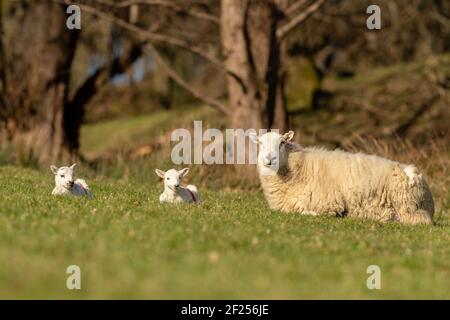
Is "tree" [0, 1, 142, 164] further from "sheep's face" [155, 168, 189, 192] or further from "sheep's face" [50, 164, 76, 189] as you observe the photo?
"sheep's face" [155, 168, 189, 192]

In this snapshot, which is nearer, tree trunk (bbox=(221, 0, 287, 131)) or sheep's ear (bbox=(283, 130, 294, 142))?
sheep's ear (bbox=(283, 130, 294, 142))

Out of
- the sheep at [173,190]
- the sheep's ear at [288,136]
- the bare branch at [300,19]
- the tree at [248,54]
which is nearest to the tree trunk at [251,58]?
the tree at [248,54]

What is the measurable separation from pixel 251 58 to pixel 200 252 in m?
13.5

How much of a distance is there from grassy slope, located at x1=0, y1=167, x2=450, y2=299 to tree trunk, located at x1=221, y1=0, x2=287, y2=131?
9.49m

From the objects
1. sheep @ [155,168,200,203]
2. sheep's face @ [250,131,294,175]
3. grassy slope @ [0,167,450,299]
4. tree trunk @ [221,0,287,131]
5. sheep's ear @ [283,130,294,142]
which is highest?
tree trunk @ [221,0,287,131]

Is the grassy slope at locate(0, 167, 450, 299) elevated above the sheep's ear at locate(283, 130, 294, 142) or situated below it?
below

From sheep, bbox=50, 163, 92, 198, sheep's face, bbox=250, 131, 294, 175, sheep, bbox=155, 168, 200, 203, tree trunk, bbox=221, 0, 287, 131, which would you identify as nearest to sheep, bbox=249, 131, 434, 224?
sheep's face, bbox=250, 131, 294, 175

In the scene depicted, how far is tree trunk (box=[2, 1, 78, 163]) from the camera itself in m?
26.2

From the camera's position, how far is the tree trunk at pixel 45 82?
1032 inches

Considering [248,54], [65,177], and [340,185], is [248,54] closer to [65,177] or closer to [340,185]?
[340,185]

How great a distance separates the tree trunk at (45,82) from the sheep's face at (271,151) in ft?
43.9

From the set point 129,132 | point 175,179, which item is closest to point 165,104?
point 129,132

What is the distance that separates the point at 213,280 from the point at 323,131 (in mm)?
26076
